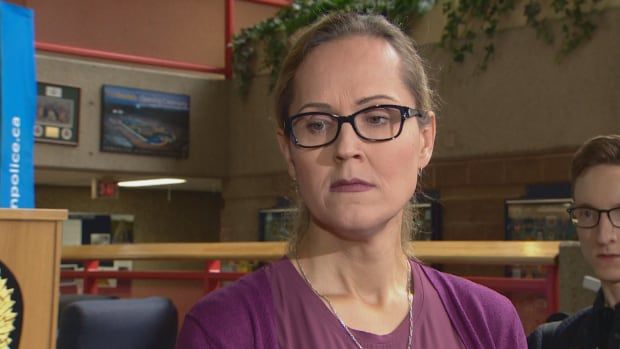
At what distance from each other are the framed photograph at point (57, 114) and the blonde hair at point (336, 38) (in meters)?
6.58

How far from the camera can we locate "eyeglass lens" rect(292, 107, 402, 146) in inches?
41.6

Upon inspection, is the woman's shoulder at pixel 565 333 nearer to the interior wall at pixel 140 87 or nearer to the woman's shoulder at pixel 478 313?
the woman's shoulder at pixel 478 313

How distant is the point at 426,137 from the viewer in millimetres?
1144

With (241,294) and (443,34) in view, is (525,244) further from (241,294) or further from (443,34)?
(443,34)

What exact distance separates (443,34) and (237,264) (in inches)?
112

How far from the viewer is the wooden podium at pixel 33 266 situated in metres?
2.12

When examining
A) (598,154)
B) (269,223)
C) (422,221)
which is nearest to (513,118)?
(422,221)

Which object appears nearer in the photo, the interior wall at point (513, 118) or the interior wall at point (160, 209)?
the interior wall at point (513, 118)

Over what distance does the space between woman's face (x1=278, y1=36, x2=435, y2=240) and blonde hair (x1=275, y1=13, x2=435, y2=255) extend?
0.03 ft

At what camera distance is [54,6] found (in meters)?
7.97

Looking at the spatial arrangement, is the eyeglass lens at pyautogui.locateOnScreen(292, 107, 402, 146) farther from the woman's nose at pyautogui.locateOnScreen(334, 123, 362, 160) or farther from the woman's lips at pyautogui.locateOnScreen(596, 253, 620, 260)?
the woman's lips at pyautogui.locateOnScreen(596, 253, 620, 260)

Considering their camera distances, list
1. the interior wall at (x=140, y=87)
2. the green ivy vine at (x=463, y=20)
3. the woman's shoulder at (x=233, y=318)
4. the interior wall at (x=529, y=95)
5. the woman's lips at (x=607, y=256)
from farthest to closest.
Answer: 1. the interior wall at (x=140, y=87)
2. the green ivy vine at (x=463, y=20)
3. the interior wall at (x=529, y=95)
4. the woman's lips at (x=607, y=256)
5. the woman's shoulder at (x=233, y=318)

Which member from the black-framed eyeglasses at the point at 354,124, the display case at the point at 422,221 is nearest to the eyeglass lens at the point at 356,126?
the black-framed eyeglasses at the point at 354,124

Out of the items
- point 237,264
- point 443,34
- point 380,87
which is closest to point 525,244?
point 380,87
